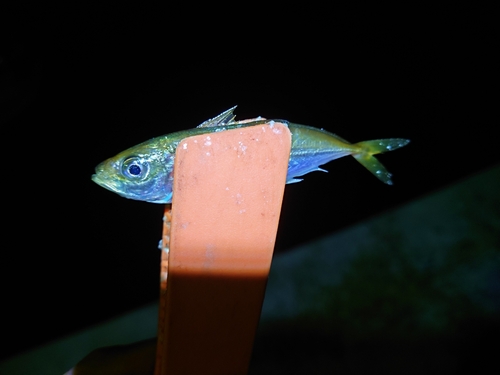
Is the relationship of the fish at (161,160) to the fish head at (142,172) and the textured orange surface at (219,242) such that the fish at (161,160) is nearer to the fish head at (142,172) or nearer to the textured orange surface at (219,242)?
the fish head at (142,172)

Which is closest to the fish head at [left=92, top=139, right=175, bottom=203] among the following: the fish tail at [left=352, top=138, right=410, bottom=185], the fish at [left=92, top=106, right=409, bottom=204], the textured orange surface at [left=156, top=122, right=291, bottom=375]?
the fish at [left=92, top=106, right=409, bottom=204]

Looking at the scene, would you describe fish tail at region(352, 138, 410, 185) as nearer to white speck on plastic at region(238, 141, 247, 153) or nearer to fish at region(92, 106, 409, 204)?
fish at region(92, 106, 409, 204)

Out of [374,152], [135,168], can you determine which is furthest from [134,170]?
[374,152]

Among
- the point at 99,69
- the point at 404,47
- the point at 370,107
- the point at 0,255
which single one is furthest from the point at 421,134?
the point at 0,255

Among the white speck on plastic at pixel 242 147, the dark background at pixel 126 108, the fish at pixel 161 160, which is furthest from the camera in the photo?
the dark background at pixel 126 108

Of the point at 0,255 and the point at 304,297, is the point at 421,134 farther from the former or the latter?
the point at 0,255

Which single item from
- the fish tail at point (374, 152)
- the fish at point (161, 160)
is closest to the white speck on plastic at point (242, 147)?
the fish at point (161, 160)

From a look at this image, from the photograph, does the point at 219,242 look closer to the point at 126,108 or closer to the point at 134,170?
the point at 134,170

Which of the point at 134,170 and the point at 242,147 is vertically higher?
the point at 242,147
